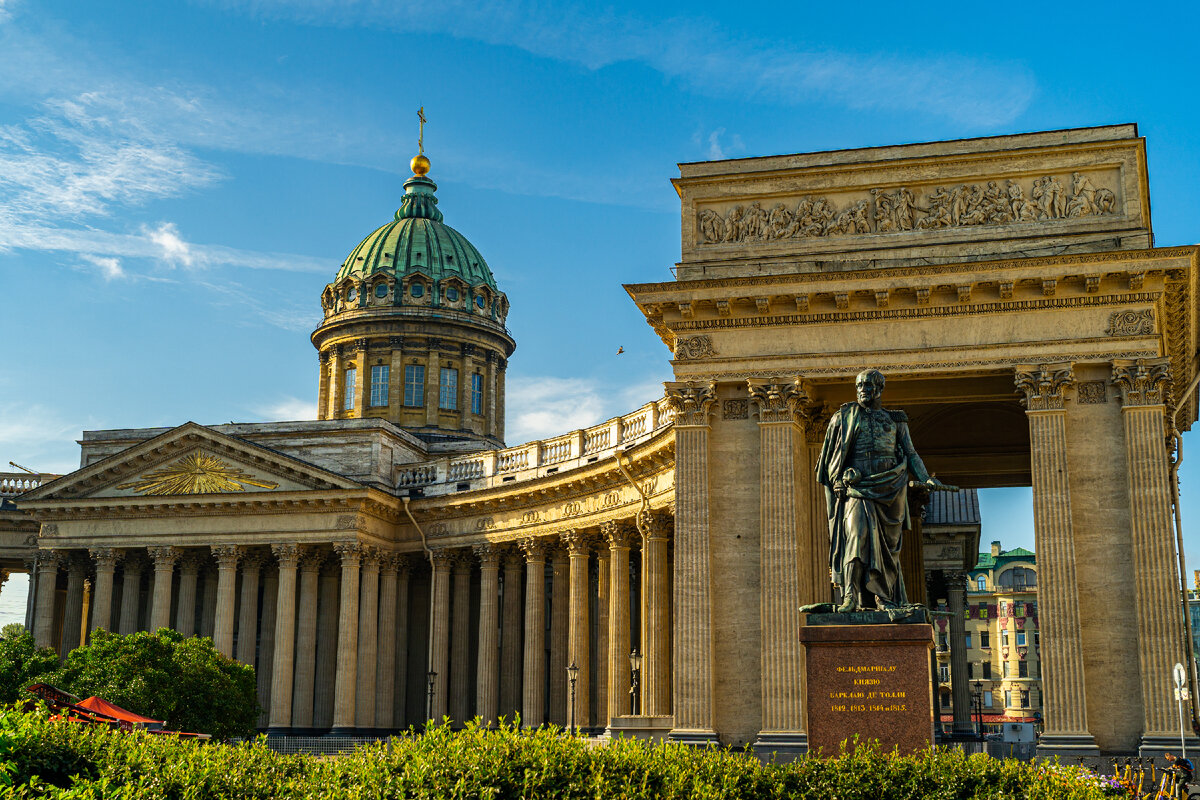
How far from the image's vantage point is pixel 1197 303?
3509 cm

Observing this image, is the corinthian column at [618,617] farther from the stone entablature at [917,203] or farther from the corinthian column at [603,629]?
the stone entablature at [917,203]

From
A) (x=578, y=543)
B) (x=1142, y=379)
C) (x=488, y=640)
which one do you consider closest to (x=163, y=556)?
(x=488, y=640)

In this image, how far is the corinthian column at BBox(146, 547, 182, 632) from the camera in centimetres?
5969

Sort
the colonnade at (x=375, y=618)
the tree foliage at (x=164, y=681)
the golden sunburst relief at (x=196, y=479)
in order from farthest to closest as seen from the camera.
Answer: the golden sunburst relief at (x=196, y=479) → the colonnade at (x=375, y=618) → the tree foliage at (x=164, y=681)

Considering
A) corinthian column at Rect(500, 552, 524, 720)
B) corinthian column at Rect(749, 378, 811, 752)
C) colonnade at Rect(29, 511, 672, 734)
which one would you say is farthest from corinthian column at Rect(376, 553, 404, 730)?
corinthian column at Rect(749, 378, 811, 752)

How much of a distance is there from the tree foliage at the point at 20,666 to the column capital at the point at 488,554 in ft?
55.2

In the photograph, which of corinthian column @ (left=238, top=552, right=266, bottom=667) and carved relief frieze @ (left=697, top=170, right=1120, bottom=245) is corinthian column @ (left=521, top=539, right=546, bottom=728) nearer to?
corinthian column @ (left=238, top=552, right=266, bottom=667)

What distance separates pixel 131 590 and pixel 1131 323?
1851 inches

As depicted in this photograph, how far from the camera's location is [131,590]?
205 ft

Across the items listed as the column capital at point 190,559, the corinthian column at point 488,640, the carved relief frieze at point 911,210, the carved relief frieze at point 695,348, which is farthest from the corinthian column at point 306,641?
the carved relief frieze at point 911,210

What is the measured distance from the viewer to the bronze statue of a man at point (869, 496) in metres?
21.3

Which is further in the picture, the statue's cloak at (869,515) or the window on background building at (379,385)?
the window on background building at (379,385)

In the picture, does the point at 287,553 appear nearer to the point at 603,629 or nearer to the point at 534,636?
the point at 534,636

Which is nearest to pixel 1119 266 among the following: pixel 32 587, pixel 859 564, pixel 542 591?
pixel 859 564
